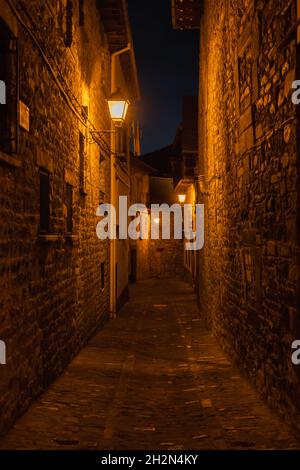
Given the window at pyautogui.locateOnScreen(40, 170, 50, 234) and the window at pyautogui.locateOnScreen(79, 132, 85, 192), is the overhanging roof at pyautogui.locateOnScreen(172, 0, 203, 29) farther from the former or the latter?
the window at pyautogui.locateOnScreen(40, 170, 50, 234)

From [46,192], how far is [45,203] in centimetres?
15

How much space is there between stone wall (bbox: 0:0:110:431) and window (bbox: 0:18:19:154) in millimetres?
197

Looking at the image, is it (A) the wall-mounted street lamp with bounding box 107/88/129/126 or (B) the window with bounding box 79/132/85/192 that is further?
(A) the wall-mounted street lamp with bounding box 107/88/129/126

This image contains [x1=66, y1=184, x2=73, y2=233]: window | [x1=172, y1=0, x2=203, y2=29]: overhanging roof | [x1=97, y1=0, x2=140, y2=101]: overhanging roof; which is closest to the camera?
[x1=66, y1=184, x2=73, y2=233]: window

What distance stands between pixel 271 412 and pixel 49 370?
2.89 meters

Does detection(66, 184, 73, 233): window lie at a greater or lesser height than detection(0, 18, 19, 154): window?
lesser

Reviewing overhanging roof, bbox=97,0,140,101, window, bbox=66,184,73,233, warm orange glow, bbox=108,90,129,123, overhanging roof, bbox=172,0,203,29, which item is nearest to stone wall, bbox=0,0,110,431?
window, bbox=66,184,73,233

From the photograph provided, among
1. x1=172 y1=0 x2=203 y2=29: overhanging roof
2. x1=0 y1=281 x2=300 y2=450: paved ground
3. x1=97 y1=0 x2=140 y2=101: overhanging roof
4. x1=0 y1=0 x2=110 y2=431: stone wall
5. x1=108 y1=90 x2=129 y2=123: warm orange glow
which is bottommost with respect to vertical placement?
x1=0 y1=281 x2=300 y2=450: paved ground

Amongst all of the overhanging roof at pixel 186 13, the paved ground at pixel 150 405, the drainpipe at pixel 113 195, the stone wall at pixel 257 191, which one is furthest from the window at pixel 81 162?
the overhanging roof at pixel 186 13

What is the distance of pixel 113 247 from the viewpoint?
14164 mm

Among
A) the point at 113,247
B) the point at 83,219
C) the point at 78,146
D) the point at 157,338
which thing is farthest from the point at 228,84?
the point at 113,247

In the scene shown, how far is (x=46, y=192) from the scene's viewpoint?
6.80m

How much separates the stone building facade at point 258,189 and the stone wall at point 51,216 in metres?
2.61

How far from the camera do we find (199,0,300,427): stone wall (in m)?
5.02
